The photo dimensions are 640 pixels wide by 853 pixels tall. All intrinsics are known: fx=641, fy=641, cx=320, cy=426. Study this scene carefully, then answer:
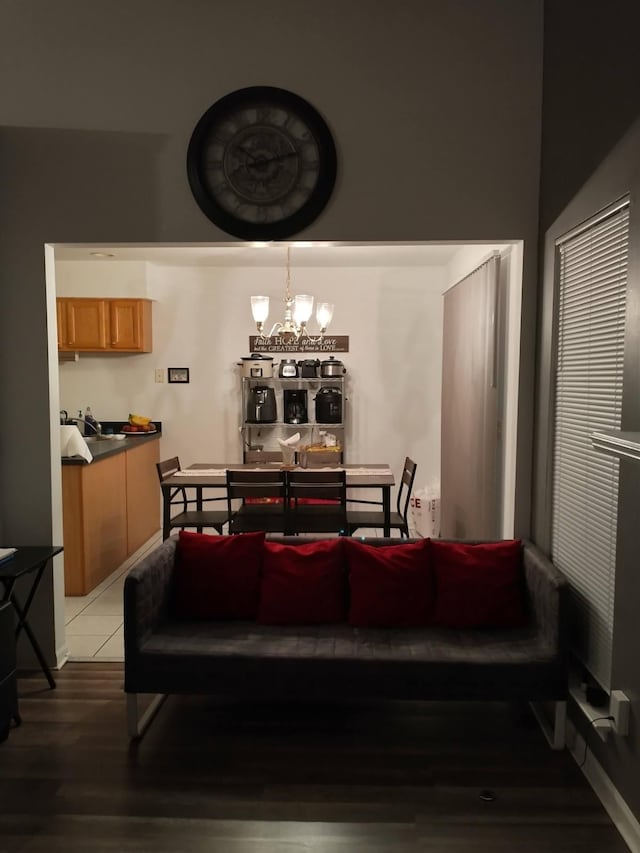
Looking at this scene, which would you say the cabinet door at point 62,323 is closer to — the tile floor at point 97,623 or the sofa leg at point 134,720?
the tile floor at point 97,623

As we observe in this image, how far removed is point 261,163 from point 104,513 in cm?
291

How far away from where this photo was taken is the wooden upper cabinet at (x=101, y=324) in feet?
20.5

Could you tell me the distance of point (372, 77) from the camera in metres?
3.09

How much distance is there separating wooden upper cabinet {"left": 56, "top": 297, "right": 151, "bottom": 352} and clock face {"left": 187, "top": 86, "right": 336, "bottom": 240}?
11.0 feet

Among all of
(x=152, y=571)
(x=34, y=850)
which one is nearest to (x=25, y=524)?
(x=152, y=571)

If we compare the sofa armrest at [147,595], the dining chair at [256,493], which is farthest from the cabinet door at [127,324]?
the sofa armrest at [147,595]

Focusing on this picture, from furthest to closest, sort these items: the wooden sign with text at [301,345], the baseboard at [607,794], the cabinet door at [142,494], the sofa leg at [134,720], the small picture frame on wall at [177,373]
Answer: the small picture frame on wall at [177,373], the wooden sign with text at [301,345], the cabinet door at [142,494], the sofa leg at [134,720], the baseboard at [607,794]

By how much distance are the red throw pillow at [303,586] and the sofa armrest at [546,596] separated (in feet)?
2.78

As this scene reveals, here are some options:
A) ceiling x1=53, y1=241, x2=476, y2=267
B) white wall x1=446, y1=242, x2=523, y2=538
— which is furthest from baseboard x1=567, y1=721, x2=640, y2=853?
ceiling x1=53, y1=241, x2=476, y2=267

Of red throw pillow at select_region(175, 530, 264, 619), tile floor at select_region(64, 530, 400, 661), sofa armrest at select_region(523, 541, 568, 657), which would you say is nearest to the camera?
sofa armrest at select_region(523, 541, 568, 657)

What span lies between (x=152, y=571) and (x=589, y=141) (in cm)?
250

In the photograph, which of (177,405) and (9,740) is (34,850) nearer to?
(9,740)

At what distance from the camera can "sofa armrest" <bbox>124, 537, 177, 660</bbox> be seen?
2.61 metres

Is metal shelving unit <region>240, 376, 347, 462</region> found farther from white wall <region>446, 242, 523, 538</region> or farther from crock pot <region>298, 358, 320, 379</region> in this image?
white wall <region>446, 242, 523, 538</region>
